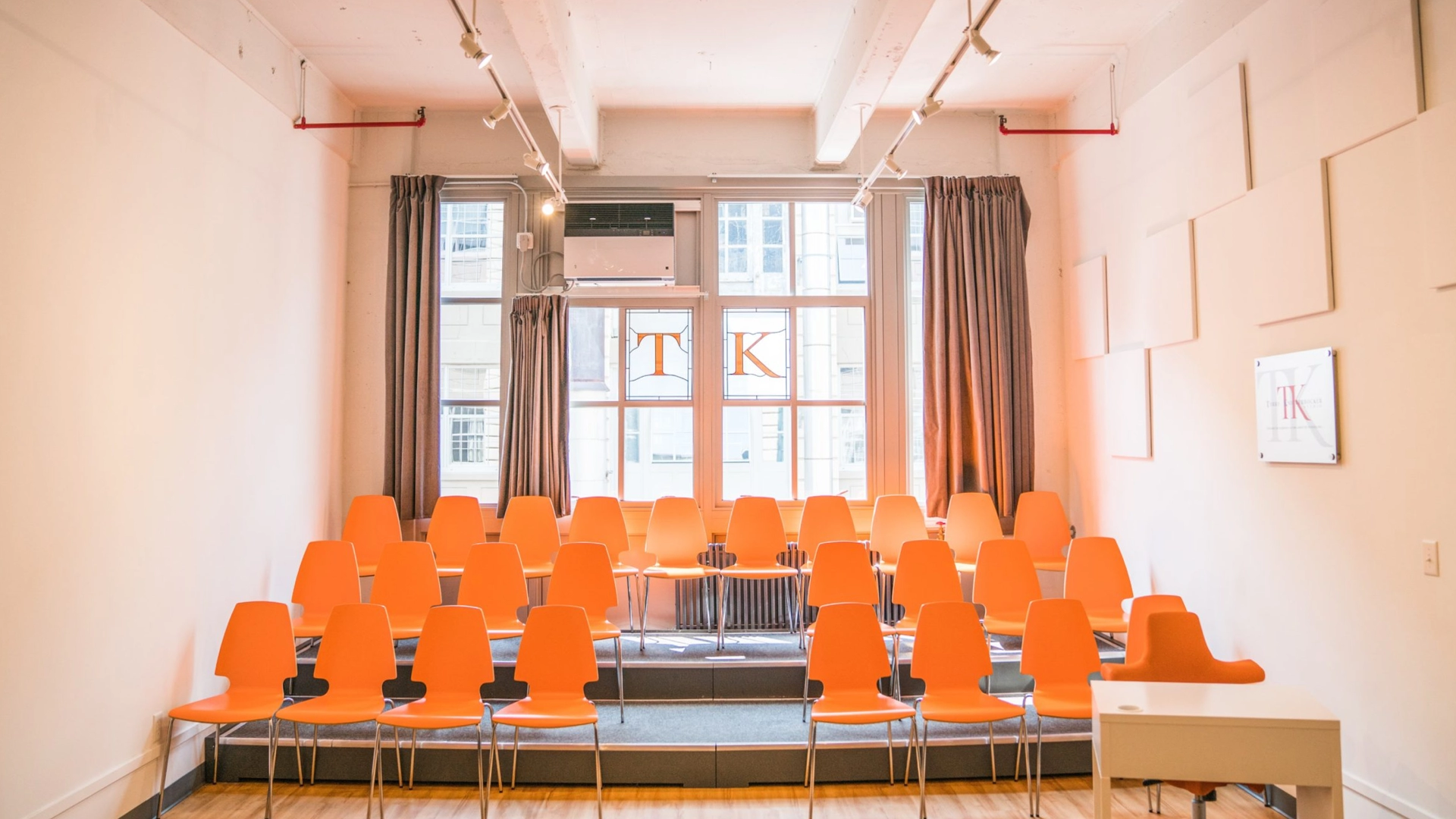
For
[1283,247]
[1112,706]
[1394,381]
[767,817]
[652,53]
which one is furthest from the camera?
[652,53]

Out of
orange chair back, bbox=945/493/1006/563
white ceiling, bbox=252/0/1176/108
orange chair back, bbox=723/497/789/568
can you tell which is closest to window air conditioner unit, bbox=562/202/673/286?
white ceiling, bbox=252/0/1176/108

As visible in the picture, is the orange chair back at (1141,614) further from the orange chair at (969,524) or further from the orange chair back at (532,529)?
the orange chair back at (532,529)

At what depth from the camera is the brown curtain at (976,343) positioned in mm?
5961

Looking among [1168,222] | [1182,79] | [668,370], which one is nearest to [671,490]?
[668,370]

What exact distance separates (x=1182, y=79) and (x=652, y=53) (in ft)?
10.7

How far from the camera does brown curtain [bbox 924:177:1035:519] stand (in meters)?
5.96

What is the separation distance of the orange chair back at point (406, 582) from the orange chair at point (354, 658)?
739 millimetres

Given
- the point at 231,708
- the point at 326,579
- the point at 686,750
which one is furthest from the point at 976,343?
the point at 231,708

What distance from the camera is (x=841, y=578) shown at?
471 centimetres

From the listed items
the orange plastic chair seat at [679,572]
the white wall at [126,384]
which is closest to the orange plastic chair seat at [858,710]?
the orange plastic chair seat at [679,572]

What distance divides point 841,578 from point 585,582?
1.50 meters

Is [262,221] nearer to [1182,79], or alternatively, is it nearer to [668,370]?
[668,370]

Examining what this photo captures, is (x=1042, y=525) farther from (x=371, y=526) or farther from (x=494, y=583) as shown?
(x=371, y=526)

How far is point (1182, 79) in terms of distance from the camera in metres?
4.66
